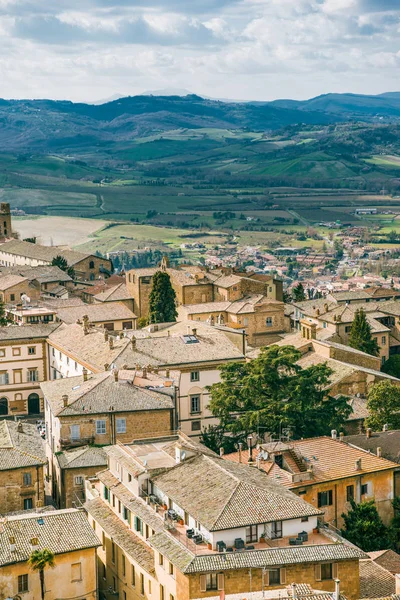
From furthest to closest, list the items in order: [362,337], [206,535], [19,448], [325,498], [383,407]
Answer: [362,337] < [383,407] < [19,448] < [325,498] < [206,535]

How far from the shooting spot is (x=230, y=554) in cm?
3875

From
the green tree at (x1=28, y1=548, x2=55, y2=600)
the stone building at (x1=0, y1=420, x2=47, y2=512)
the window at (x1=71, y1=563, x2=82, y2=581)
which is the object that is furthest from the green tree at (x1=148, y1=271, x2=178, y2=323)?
the green tree at (x1=28, y1=548, x2=55, y2=600)

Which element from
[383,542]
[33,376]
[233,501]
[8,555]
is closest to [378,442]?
[383,542]

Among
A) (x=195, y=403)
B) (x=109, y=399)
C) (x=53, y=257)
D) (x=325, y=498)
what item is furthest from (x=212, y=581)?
(x=53, y=257)

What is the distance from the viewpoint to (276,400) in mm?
60719

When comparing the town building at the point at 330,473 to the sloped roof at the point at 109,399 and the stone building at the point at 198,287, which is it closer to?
the sloped roof at the point at 109,399

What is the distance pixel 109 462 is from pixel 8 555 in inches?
354

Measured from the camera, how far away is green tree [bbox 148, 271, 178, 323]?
9381 cm

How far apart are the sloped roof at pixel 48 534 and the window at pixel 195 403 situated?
21377 mm

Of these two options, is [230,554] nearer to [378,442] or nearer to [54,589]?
[54,589]

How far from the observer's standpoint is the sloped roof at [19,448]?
53.6 metres

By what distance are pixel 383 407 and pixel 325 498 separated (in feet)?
49.5

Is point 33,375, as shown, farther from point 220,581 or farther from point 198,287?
point 220,581

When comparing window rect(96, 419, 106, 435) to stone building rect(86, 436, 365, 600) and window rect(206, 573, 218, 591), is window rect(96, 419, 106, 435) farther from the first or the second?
window rect(206, 573, 218, 591)
